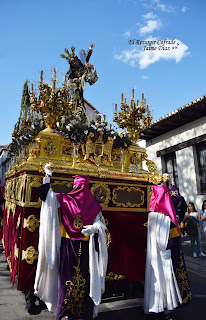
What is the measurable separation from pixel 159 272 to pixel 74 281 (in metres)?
1.38

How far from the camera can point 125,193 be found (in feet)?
14.9

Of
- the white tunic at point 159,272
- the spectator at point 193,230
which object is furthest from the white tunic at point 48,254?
the spectator at point 193,230

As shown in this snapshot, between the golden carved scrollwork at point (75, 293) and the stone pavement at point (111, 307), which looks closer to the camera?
the golden carved scrollwork at point (75, 293)

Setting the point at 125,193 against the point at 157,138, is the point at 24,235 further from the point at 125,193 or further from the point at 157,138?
the point at 157,138

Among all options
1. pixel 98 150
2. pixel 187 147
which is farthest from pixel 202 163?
pixel 98 150

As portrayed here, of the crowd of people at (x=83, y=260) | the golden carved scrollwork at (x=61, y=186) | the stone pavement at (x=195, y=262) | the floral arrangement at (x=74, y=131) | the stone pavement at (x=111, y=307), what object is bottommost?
the stone pavement at (x=195, y=262)

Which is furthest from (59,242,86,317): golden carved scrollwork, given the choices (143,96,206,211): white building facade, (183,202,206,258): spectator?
(143,96,206,211): white building facade

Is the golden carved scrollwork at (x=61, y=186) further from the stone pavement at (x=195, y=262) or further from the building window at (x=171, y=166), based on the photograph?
the building window at (x=171, y=166)

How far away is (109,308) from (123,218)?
157cm

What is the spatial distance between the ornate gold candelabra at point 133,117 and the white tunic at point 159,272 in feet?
7.51

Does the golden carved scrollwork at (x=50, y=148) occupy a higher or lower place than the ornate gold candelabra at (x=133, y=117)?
lower

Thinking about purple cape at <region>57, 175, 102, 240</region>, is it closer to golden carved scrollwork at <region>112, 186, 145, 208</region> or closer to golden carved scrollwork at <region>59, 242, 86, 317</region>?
golden carved scrollwork at <region>59, 242, 86, 317</region>

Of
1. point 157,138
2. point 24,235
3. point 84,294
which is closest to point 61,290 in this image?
point 84,294

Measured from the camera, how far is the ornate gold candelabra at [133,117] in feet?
17.5
